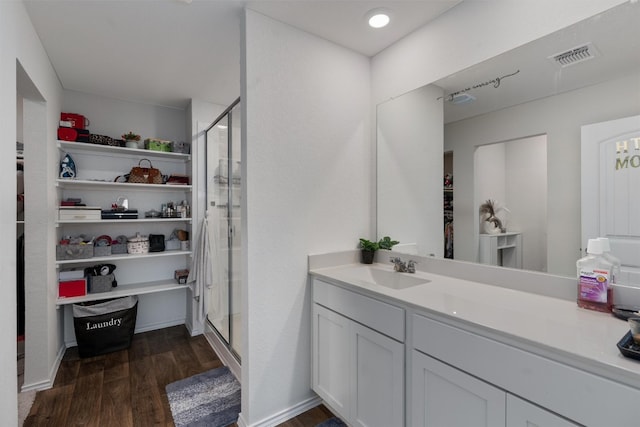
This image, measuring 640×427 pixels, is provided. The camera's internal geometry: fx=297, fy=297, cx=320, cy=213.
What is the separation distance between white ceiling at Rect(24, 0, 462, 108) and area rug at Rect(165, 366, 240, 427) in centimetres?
244

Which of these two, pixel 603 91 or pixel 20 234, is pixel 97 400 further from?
pixel 603 91

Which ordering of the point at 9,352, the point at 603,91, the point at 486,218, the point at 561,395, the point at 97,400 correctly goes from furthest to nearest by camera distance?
the point at 97,400
the point at 486,218
the point at 9,352
the point at 603,91
the point at 561,395

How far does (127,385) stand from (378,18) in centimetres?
307

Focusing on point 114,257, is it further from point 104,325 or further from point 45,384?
point 45,384

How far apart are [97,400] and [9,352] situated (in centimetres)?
85

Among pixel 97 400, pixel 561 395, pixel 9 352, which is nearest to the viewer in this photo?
pixel 561 395

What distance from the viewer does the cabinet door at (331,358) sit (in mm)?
1635

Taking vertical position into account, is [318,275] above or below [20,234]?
below

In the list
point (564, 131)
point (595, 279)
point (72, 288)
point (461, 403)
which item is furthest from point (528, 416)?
point (72, 288)

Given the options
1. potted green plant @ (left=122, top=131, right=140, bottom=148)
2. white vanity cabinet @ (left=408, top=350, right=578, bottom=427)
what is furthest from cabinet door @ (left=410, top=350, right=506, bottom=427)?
potted green plant @ (left=122, top=131, right=140, bottom=148)

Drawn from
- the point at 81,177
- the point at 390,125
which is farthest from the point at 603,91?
the point at 81,177

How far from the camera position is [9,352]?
1.46 meters

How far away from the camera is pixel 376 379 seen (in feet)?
4.74

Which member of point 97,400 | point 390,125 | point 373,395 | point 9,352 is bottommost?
point 97,400
